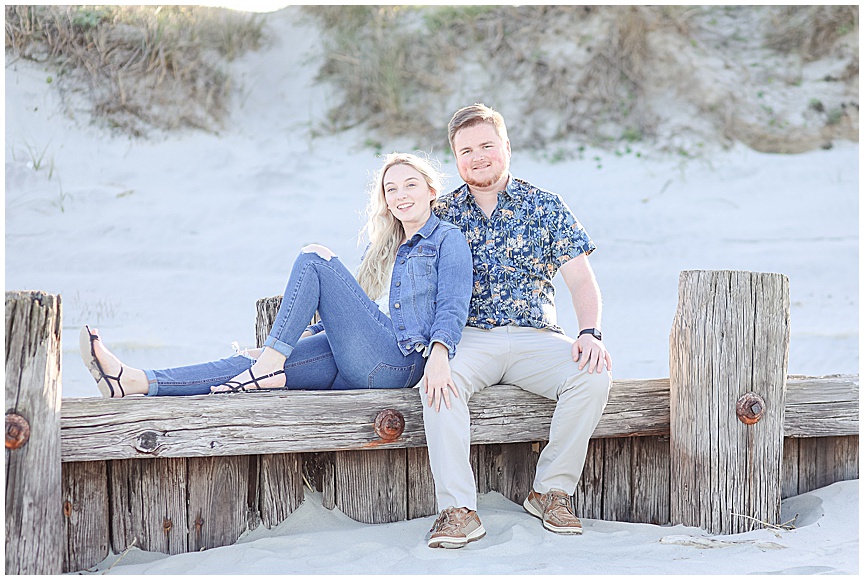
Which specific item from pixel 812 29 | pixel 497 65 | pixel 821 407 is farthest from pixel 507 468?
pixel 812 29

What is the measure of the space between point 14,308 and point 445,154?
7.40m

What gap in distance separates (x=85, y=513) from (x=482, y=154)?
6.41ft

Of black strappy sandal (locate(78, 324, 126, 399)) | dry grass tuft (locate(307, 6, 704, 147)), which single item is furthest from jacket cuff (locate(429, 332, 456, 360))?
dry grass tuft (locate(307, 6, 704, 147))

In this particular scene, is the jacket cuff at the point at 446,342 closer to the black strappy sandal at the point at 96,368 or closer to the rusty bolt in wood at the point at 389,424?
the rusty bolt in wood at the point at 389,424

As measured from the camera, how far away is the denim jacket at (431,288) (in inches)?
126

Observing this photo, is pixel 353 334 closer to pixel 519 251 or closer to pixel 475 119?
pixel 519 251

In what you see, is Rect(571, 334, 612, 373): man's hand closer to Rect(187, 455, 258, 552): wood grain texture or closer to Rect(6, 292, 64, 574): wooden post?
Rect(187, 455, 258, 552): wood grain texture

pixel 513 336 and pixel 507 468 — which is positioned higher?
pixel 513 336

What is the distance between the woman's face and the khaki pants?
0.49 metres

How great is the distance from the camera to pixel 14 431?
8.91 ft

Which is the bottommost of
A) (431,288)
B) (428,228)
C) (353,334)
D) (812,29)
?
(353,334)

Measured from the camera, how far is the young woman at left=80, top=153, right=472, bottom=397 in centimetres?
312

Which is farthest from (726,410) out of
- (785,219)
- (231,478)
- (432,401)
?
(785,219)

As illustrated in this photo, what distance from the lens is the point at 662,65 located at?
1053 centimetres
